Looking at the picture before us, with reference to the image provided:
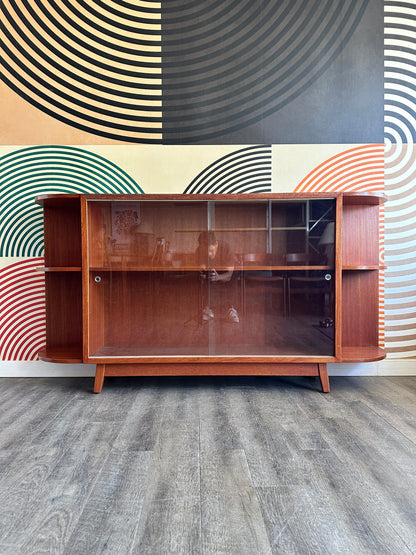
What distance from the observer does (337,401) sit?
2080 mm

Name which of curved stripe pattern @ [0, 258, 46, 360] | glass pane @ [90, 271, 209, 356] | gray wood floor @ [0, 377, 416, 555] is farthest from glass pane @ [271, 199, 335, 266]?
curved stripe pattern @ [0, 258, 46, 360]

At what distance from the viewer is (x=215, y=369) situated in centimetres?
218

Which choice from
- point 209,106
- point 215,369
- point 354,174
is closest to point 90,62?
point 209,106

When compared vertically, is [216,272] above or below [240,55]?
below

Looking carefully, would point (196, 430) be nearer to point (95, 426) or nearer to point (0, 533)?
point (95, 426)

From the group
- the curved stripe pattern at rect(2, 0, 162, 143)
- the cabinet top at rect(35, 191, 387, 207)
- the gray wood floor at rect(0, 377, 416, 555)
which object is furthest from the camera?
the curved stripe pattern at rect(2, 0, 162, 143)

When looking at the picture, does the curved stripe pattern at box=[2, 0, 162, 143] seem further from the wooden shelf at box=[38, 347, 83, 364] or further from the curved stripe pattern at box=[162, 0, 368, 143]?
the wooden shelf at box=[38, 347, 83, 364]

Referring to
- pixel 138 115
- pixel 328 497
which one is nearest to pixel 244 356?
pixel 328 497

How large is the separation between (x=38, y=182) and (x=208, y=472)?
224cm

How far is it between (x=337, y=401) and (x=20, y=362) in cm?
216

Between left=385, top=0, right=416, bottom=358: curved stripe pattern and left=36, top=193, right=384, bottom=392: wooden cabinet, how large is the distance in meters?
0.49

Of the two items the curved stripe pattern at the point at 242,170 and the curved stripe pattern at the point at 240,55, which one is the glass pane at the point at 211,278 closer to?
the curved stripe pattern at the point at 242,170

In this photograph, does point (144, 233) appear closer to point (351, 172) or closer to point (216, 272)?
point (216, 272)

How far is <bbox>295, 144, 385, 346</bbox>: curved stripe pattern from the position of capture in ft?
8.46
